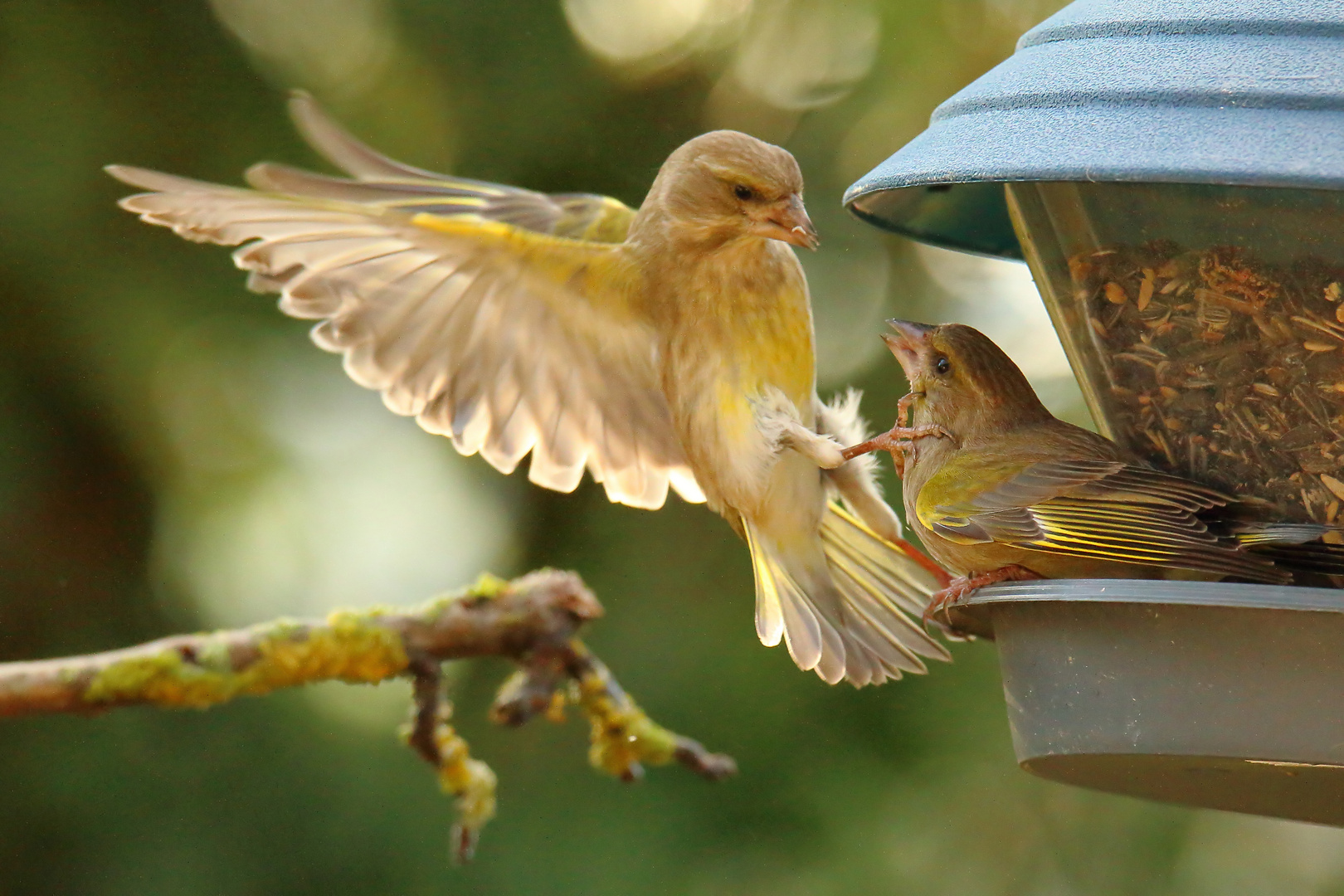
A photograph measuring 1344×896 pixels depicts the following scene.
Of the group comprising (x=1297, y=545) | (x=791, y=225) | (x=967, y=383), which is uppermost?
(x=791, y=225)

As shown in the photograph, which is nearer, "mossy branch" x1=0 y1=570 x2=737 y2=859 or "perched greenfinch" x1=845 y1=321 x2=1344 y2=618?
"perched greenfinch" x1=845 y1=321 x2=1344 y2=618

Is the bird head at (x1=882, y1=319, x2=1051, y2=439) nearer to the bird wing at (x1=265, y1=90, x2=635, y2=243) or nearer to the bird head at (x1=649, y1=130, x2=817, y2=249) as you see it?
the bird head at (x1=649, y1=130, x2=817, y2=249)

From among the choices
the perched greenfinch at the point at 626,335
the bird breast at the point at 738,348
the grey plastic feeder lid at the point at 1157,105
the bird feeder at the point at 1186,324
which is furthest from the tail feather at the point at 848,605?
the grey plastic feeder lid at the point at 1157,105

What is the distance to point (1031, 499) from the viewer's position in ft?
8.93

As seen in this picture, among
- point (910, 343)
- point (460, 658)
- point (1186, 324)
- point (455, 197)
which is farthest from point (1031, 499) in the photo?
point (455, 197)

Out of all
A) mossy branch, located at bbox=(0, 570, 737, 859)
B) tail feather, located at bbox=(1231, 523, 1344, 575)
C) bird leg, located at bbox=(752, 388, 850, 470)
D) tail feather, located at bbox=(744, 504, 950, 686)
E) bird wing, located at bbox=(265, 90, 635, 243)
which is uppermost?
bird wing, located at bbox=(265, 90, 635, 243)

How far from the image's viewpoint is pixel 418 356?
12.8ft

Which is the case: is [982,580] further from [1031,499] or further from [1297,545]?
[1297,545]

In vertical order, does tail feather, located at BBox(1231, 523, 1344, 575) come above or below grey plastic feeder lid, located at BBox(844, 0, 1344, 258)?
below

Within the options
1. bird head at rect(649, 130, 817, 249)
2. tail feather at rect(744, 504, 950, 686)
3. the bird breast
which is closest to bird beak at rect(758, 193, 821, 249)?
bird head at rect(649, 130, 817, 249)

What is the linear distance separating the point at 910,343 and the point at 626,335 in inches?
34.8

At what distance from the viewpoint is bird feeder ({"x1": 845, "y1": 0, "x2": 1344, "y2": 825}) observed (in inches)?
82.0

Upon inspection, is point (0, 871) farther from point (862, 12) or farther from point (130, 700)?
point (862, 12)

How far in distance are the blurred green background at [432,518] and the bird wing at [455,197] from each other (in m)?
1.02
